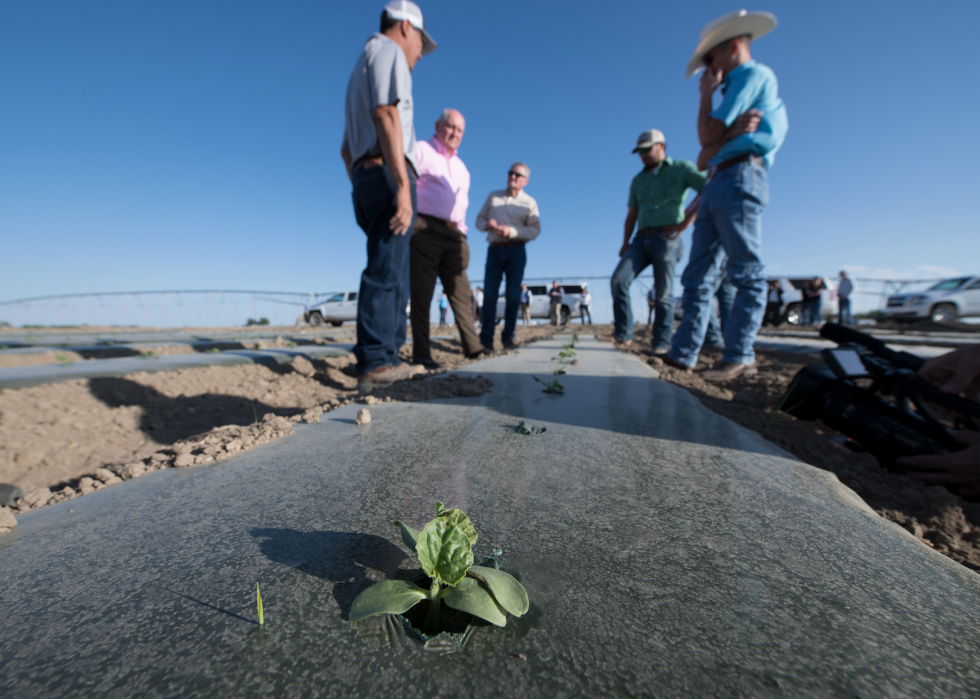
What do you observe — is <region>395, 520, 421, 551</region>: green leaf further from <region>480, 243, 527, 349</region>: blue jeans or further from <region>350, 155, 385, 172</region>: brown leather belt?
<region>480, 243, 527, 349</region>: blue jeans

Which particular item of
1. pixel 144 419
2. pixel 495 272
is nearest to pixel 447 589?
pixel 144 419

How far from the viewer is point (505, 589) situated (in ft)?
1.75

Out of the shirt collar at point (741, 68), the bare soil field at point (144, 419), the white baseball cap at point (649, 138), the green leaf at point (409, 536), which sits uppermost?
the white baseball cap at point (649, 138)

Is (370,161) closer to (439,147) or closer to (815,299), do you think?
(439,147)

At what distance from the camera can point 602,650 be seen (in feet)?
1.57

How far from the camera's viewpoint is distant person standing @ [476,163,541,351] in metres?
4.71

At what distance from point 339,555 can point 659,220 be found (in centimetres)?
454

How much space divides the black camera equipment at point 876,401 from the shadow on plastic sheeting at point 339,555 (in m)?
1.51

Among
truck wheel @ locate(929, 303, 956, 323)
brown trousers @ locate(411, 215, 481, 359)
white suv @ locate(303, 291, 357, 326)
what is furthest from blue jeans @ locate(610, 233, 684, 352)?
white suv @ locate(303, 291, 357, 326)

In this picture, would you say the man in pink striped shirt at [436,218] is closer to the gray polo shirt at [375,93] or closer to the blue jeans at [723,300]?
the gray polo shirt at [375,93]

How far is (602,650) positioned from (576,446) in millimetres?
717

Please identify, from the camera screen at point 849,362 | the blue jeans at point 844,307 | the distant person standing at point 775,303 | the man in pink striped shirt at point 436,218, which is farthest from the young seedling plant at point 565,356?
the blue jeans at point 844,307

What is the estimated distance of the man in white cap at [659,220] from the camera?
4.28 m

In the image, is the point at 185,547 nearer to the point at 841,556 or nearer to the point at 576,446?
the point at 576,446
